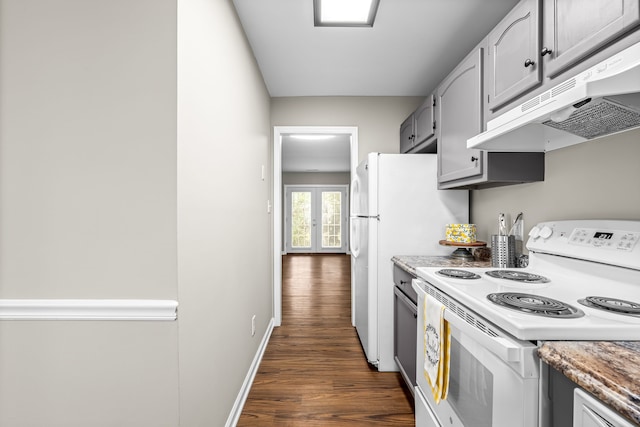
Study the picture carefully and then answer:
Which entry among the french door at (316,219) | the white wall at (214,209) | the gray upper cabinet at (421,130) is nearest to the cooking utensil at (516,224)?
the gray upper cabinet at (421,130)

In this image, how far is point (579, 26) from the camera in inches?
41.3

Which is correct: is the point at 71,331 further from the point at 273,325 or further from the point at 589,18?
the point at 273,325

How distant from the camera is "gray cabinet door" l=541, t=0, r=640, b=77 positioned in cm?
90

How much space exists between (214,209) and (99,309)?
583 millimetres

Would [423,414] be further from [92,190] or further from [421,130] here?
[421,130]

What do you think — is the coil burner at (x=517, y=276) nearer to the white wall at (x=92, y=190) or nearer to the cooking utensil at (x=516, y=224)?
the cooking utensil at (x=516, y=224)

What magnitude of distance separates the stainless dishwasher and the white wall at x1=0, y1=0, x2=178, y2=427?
133cm

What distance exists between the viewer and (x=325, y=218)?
29.5 ft

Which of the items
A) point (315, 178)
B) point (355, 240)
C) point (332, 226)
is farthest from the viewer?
point (332, 226)

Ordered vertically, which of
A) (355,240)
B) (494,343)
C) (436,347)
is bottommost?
(436,347)

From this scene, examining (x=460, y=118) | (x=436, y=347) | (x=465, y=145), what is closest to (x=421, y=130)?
(x=460, y=118)

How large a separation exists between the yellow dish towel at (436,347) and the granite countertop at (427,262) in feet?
1.43

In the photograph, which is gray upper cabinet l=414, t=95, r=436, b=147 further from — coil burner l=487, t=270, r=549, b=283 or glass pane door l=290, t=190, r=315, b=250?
glass pane door l=290, t=190, r=315, b=250

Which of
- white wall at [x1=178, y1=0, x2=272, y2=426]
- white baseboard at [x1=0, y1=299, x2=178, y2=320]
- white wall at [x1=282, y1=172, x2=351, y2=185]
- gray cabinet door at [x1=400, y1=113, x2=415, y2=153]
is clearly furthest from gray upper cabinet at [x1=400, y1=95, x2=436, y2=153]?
white wall at [x1=282, y1=172, x2=351, y2=185]
